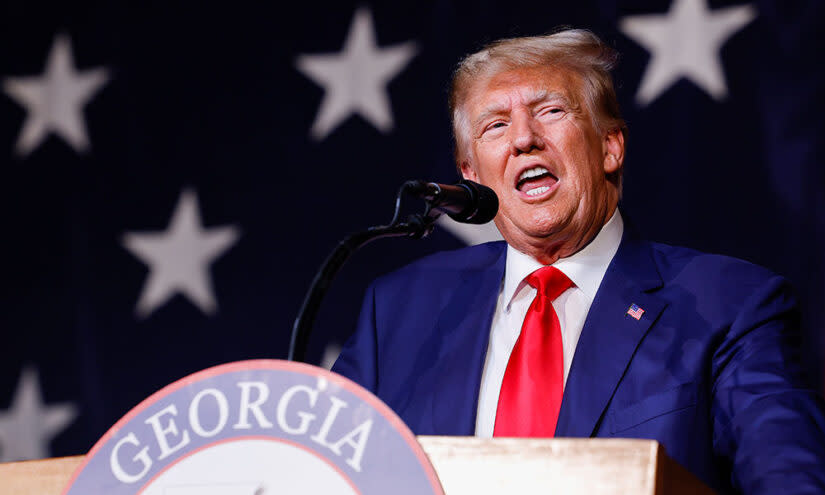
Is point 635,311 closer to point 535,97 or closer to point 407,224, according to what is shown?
point 535,97

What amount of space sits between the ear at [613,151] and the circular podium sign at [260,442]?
1250mm

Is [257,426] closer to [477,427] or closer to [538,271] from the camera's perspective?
[477,427]

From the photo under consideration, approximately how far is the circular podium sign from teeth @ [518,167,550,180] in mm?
1113

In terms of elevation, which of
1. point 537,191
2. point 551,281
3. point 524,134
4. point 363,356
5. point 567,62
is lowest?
point 363,356

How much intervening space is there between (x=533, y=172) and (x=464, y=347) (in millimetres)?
380

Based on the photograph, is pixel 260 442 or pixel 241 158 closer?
pixel 260 442

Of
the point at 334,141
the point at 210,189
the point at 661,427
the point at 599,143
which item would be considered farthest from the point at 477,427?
the point at 210,189

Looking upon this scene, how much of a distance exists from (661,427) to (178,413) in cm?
87

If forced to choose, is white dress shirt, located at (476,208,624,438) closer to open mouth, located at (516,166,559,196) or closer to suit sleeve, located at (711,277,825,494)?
open mouth, located at (516,166,559,196)

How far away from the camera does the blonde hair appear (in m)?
1.99

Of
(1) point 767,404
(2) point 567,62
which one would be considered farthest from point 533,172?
(1) point 767,404

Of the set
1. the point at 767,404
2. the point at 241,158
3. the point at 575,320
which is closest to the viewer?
the point at 767,404

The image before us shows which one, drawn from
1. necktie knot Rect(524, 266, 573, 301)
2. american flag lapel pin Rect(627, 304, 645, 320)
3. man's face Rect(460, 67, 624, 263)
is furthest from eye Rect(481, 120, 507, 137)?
american flag lapel pin Rect(627, 304, 645, 320)

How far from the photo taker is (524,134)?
1905 millimetres
